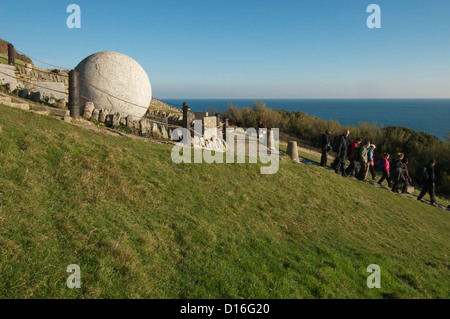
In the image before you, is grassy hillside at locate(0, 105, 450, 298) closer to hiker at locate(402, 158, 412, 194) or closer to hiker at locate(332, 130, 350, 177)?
hiker at locate(332, 130, 350, 177)

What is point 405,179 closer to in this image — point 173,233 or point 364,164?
point 364,164

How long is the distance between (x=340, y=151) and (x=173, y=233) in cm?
1015

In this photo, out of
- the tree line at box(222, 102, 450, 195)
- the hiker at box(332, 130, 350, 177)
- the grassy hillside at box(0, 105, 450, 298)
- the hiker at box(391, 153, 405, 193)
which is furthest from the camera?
the tree line at box(222, 102, 450, 195)

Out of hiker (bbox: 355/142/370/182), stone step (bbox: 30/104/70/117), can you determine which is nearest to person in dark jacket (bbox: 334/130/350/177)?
hiker (bbox: 355/142/370/182)

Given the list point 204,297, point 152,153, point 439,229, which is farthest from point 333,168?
point 204,297

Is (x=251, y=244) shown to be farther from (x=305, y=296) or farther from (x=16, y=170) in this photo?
(x=16, y=170)

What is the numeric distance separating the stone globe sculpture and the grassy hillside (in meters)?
4.02

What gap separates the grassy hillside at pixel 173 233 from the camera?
12.1ft
